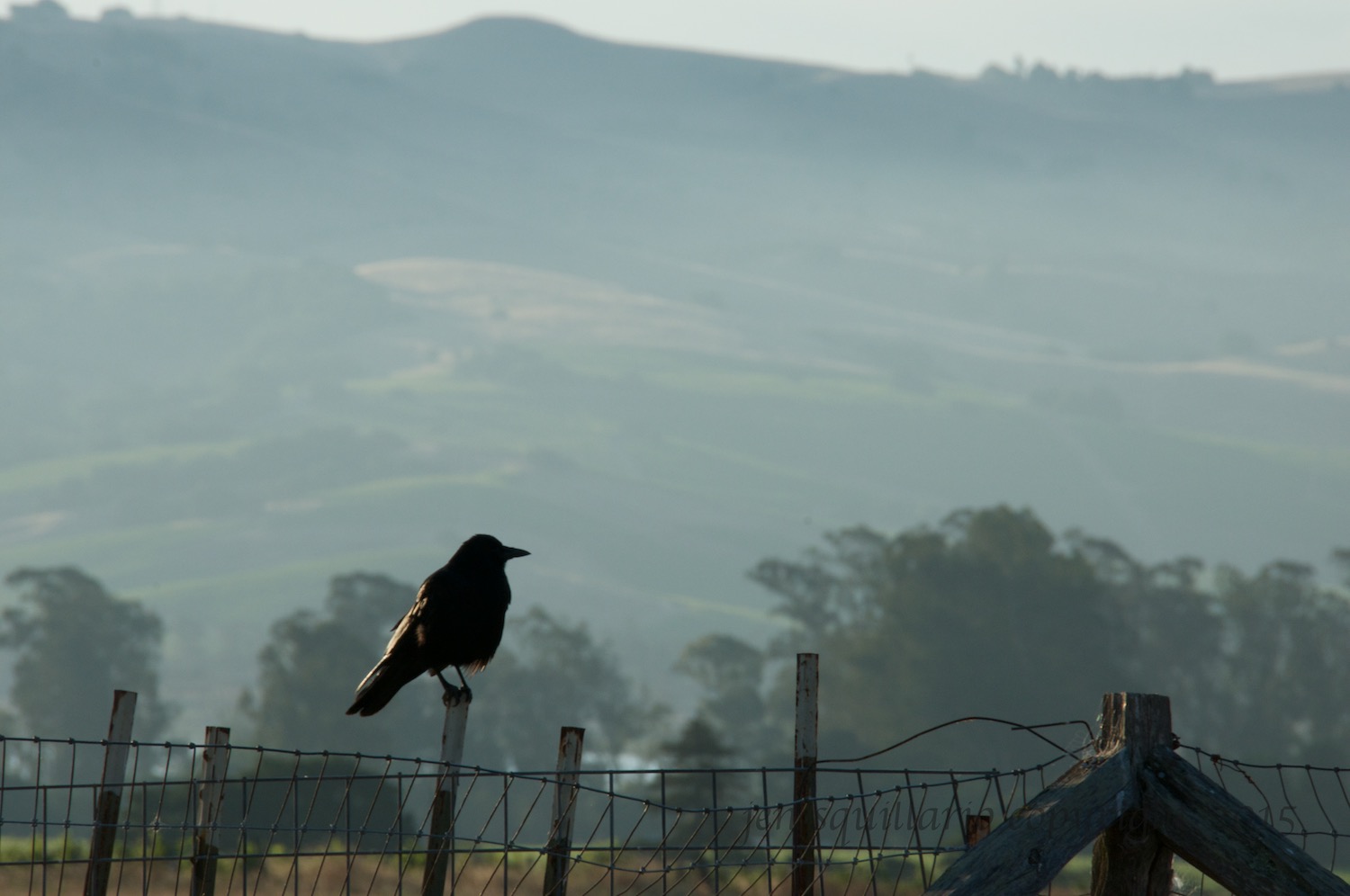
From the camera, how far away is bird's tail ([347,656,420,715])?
320 inches

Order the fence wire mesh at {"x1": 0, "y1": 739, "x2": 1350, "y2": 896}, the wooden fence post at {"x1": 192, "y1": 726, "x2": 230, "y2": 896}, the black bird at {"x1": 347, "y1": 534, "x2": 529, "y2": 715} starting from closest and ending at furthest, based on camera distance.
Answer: the fence wire mesh at {"x1": 0, "y1": 739, "x2": 1350, "y2": 896}, the wooden fence post at {"x1": 192, "y1": 726, "x2": 230, "y2": 896}, the black bird at {"x1": 347, "y1": 534, "x2": 529, "y2": 715}

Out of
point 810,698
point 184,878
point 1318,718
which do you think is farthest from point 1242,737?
point 810,698

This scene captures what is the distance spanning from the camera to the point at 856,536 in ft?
416

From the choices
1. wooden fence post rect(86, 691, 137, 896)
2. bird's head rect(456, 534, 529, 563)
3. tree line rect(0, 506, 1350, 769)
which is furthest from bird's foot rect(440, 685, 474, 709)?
tree line rect(0, 506, 1350, 769)

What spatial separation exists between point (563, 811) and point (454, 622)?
2.67 m

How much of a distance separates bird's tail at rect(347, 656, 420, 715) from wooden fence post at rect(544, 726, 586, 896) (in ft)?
4.87

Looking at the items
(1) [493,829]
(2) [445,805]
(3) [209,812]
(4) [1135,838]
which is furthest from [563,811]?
(1) [493,829]

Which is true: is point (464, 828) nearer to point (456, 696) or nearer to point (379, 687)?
point (379, 687)

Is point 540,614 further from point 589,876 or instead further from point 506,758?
point 589,876

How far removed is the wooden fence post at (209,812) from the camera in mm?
7031

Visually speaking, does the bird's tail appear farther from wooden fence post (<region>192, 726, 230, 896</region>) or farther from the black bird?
wooden fence post (<region>192, 726, 230, 896</region>)

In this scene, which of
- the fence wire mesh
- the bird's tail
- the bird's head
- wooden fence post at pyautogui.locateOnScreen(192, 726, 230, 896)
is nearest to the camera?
the fence wire mesh

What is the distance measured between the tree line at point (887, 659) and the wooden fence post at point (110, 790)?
267ft

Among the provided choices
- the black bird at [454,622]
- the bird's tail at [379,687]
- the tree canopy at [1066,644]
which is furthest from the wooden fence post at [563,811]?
the tree canopy at [1066,644]
